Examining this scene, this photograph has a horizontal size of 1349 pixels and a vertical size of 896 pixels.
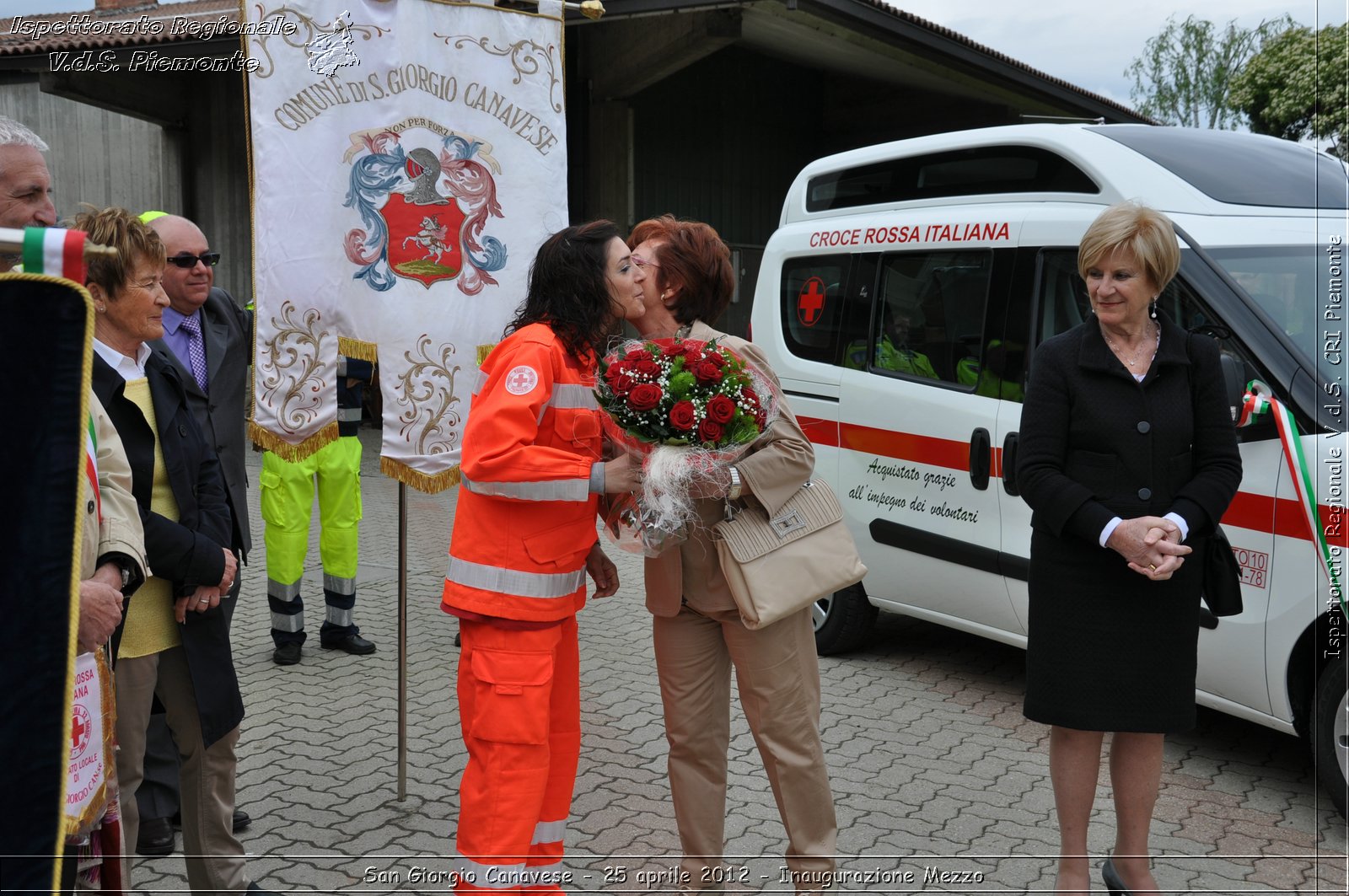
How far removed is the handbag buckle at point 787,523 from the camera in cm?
326

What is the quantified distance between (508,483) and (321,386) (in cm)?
120

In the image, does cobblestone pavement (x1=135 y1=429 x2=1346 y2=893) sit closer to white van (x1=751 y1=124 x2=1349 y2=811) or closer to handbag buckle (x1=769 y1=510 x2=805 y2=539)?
white van (x1=751 y1=124 x2=1349 y2=811)

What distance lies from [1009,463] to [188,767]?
3407 millimetres

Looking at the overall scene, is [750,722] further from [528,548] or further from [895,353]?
[895,353]

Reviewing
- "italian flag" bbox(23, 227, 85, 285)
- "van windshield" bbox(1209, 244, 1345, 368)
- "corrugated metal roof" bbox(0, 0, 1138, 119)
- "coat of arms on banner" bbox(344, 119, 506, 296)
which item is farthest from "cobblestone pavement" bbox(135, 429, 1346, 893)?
"corrugated metal roof" bbox(0, 0, 1138, 119)

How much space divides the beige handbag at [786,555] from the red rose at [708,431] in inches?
19.4

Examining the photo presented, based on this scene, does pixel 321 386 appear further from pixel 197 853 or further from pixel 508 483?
pixel 197 853

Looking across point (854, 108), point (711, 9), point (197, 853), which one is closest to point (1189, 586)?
point (197, 853)

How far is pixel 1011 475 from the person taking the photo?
4.83 meters

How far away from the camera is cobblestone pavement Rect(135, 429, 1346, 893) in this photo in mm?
3686

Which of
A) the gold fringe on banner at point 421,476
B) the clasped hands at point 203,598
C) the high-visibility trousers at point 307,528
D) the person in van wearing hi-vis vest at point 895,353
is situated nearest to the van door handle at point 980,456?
the person in van wearing hi-vis vest at point 895,353

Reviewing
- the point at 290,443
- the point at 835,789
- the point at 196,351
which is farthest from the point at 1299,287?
the point at 196,351

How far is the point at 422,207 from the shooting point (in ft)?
12.5

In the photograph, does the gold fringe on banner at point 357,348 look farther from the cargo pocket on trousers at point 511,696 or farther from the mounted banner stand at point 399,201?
the cargo pocket on trousers at point 511,696
